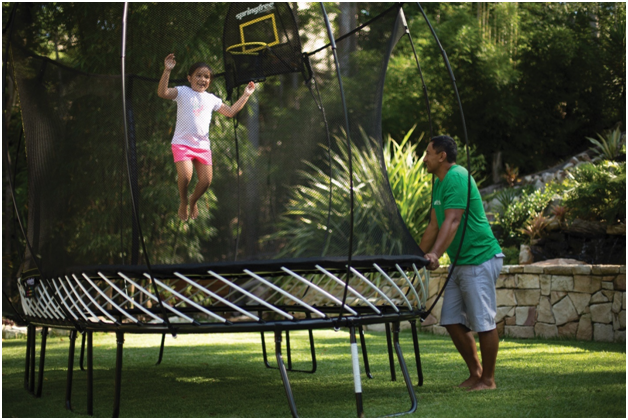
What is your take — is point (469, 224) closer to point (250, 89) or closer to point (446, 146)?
point (446, 146)

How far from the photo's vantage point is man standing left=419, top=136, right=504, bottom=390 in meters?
3.20

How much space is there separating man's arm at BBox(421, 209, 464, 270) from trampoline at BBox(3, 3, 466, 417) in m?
0.23

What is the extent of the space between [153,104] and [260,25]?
0.88 metres

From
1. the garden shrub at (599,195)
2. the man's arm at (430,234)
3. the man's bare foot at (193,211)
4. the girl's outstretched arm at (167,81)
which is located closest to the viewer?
the girl's outstretched arm at (167,81)

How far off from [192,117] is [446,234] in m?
1.72

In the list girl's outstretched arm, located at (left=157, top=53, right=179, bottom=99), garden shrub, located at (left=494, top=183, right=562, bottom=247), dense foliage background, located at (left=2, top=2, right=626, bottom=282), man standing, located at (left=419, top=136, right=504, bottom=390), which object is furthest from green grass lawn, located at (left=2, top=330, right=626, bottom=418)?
dense foliage background, located at (left=2, top=2, right=626, bottom=282)

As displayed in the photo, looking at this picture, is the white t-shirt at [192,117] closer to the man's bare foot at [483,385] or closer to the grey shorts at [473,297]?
the grey shorts at [473,297]

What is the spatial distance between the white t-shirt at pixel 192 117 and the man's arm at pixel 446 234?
1635 millimetres

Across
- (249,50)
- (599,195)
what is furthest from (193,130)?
(599,195)

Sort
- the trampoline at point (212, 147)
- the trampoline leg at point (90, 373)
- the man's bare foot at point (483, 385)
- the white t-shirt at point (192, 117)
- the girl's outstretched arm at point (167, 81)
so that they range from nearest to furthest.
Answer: the trampoline leg at point (90, 373)
the man's bare foot at point (483, 385)
the girl's outstretched arm at point (167, 81)
the trampoline at point (212, 147)
the white t-shirt at point (192, 117)

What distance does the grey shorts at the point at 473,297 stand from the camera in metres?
3.20

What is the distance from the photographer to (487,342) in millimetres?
3172

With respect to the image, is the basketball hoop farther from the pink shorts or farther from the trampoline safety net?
the pink shorts

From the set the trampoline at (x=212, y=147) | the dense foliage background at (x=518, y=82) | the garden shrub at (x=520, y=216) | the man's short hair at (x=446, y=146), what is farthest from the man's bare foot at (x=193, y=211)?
the dense foliage background at (x=518, y=82)
